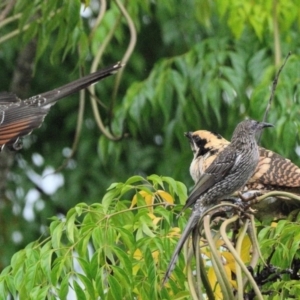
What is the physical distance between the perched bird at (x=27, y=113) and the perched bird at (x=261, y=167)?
0.54 m

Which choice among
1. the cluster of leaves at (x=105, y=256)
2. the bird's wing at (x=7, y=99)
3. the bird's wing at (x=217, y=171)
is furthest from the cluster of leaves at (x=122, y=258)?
the bird's wing at (x=7, y=99)

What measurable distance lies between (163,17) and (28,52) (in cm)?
105

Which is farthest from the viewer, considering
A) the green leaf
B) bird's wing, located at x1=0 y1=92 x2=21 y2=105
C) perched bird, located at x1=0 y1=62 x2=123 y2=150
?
bird's wing, located at x1=0 y1=92 x2=21 y2=105

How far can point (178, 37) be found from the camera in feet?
26.6

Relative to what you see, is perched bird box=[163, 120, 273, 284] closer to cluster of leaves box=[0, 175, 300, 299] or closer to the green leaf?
cluster of leaves box=[0, 175, 300, 299]

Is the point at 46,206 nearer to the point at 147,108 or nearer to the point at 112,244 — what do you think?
the point at 147,108

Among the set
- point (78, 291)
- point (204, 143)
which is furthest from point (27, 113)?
point (78, 291)

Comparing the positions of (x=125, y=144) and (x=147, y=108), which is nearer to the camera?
(x=147, y=108)

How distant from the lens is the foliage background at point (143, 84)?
17.6 ft

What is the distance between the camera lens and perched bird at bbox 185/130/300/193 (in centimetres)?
441

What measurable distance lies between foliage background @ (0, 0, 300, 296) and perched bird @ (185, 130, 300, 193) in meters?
0.53

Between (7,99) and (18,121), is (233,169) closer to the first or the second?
(18,121)

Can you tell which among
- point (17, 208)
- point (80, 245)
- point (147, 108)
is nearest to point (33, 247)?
point (80, 245)

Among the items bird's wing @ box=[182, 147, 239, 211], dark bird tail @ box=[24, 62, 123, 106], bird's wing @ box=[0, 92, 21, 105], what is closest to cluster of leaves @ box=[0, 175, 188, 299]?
bird's wing @ box=[182, 147, 239, 211]
